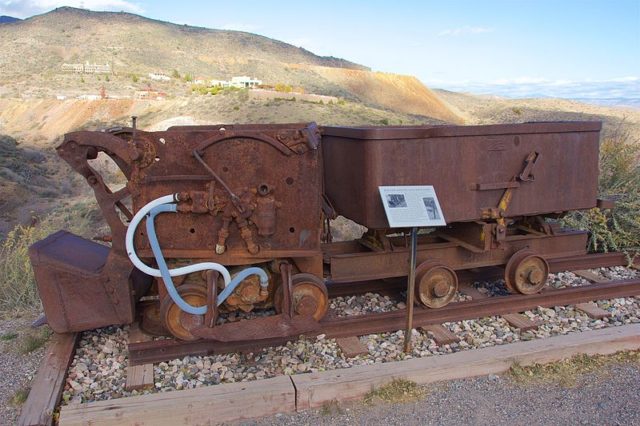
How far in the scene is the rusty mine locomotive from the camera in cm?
429

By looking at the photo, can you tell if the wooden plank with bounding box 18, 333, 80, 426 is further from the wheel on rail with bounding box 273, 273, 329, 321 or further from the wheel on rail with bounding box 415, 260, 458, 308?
the wheel on rail with bounding box 415, 260, 458, 308

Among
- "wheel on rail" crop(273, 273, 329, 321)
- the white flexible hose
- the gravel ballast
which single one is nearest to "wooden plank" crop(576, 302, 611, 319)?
the gravel ballast

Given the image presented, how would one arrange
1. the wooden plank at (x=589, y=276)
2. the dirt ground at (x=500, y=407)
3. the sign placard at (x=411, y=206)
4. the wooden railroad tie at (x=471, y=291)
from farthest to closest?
the wooden plank at (x=589, y=276)
the wooden railroad tie at (x=471, y=291)
the sign placard at (x=411, y=206)
the dirt ground at (x=500, y=407)

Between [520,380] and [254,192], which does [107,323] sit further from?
[520,380]

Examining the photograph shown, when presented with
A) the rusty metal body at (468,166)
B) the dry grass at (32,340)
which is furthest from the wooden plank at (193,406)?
the rusty metal body at (468,166)

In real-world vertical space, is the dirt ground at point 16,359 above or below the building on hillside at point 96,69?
below

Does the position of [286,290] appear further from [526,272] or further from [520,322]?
[526,272]

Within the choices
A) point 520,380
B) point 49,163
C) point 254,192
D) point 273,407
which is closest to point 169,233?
point 254,192

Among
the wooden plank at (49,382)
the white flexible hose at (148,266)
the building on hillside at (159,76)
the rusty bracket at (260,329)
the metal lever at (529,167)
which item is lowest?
the wooden plank at (49,382)

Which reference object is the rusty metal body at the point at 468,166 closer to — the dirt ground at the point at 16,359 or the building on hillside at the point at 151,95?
the dirt ground at the point at 16,359

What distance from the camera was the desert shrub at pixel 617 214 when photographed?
7.06 m

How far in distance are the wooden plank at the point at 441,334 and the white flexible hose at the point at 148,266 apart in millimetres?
1936

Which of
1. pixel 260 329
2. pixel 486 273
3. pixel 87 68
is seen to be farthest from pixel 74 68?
pixel 260 329

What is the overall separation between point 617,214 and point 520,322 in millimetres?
3127
